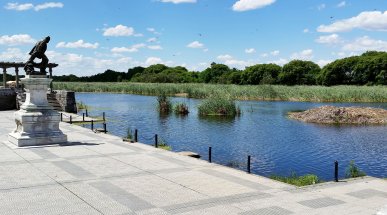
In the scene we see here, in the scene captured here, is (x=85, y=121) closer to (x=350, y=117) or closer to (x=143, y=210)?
(x=350, y=117)

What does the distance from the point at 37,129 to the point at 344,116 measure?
24862 millimetres

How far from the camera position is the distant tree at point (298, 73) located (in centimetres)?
11775

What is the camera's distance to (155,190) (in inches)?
417

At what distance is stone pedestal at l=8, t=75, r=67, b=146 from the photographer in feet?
57.0

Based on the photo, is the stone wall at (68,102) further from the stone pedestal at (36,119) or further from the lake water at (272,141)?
the stone pedestal at (36,119)

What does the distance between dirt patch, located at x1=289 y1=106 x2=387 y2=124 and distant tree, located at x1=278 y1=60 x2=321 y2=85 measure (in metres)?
82.4

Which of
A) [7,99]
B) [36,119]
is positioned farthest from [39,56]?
[7,99]

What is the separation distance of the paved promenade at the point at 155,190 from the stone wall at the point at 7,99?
89.3 feet

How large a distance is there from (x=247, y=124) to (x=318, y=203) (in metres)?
22.7

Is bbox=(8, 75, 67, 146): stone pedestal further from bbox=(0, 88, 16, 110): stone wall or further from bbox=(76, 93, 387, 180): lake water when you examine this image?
bbox=(0, 88, 16, 110): stone wall

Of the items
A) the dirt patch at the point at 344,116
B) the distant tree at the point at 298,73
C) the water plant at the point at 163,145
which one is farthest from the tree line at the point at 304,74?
the water plant at the point at 163,145

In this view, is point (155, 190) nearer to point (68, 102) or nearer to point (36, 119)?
point (36, 119)

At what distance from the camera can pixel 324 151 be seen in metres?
20.7

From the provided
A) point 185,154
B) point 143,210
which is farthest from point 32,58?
point 143,210
